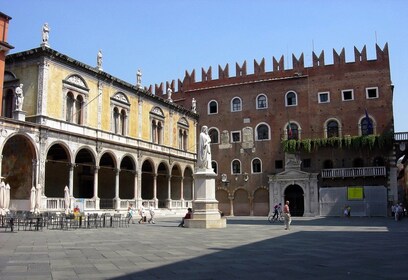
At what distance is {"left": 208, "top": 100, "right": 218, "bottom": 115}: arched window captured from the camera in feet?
138

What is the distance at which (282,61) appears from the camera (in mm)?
39781

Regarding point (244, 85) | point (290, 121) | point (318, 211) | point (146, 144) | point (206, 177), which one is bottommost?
point (318, 211)

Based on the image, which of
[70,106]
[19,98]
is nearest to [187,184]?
[70,106]

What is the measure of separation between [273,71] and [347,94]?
22.8 ft

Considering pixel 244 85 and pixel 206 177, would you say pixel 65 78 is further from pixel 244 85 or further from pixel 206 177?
pixel 244 85

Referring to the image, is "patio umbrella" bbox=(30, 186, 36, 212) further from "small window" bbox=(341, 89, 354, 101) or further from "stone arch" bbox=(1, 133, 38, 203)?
"small window" bbox=(341, 89, 354, 101)

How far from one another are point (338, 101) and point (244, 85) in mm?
8724

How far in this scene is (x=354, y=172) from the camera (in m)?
35.5

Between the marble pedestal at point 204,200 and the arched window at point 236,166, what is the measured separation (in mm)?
22238

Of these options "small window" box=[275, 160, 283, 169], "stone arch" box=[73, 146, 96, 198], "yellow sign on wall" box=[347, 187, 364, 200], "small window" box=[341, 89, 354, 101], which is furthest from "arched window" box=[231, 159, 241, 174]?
"stone arch" box=[73, 146, 96, 198]

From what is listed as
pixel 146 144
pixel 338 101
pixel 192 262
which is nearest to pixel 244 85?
pixel 338 101

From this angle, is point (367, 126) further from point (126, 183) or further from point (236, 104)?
point (126, 183)

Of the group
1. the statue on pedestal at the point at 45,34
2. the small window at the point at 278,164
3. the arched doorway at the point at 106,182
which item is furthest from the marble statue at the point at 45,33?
the small window at the point at 278,164

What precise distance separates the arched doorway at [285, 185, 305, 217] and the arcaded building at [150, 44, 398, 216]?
3.4 inches
